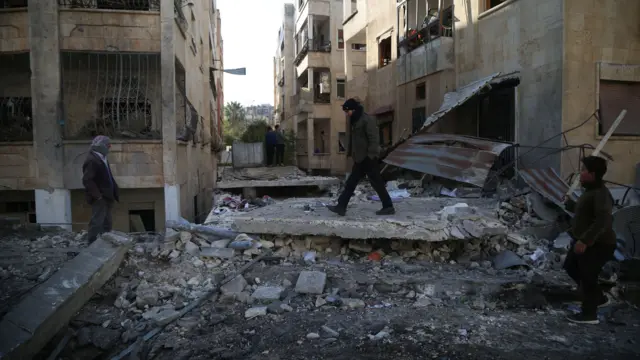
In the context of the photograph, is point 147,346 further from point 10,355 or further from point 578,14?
point 578,14

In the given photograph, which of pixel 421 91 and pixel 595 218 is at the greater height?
pixel 421 91

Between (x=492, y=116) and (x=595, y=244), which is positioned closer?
(x=595, y=244)

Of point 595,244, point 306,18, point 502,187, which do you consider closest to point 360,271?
point 595,244

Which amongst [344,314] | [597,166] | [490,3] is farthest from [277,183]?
[597,166]

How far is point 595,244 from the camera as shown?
3879 millimetres

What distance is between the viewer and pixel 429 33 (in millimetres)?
12766

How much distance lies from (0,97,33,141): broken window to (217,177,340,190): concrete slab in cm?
462

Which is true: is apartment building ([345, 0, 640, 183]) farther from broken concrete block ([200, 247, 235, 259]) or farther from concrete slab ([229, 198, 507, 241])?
broken concrete block ([200, 247, 235, 259])

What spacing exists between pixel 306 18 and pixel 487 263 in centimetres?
2292

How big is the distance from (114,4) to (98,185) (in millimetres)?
5852

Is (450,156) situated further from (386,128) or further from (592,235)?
(386,128)

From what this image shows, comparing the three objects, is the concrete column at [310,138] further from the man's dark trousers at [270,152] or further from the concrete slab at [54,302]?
the concrete slab at [54,302]

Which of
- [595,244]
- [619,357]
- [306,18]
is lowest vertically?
[619,357]

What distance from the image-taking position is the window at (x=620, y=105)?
28.1 ft
